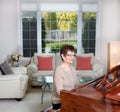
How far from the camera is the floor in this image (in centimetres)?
423

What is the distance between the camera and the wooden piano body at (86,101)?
1.54 m

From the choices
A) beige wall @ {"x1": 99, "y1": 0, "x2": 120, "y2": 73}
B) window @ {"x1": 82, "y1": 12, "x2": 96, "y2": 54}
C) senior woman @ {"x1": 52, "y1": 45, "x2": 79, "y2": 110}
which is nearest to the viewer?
senior woman @ {"x1": 52, "y1": 45, "x2": 79, "y2": 110}

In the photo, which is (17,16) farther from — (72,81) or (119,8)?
(72,81)

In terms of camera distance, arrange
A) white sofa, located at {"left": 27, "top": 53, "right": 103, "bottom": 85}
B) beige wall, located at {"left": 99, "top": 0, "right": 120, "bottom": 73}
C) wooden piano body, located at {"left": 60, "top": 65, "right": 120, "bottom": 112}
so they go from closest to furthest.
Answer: wooden piano body, located at {"left": 60, "top": 65, "right": 120, "bottom": 112}
white sofa, located at {"left": 27, "top": 53, "right": 103, "bottom": 85}
beige wall, located at {"left": 99, "top": 0, "right": 120, "bottom": 73}

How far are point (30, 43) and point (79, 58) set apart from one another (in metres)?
1.66

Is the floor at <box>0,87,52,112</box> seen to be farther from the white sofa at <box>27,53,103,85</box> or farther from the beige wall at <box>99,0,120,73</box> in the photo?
the beige wall at <box>99,0,120,73</box>

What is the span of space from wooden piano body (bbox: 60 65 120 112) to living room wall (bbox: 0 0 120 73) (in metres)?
5.40

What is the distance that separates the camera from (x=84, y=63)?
21.2 feet

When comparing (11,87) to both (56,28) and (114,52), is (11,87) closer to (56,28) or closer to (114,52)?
(56,28)

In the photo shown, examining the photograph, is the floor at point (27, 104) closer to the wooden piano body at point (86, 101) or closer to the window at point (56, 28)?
the window at point (56, 28)

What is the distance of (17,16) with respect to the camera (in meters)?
6.97

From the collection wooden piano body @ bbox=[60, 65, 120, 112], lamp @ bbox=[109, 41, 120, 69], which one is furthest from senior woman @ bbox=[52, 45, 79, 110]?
lamp @ bbox=[109, 41, 120, 69]

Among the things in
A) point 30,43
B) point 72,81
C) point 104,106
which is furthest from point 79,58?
point 104,106

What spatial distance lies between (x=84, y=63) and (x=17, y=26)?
2343mm
